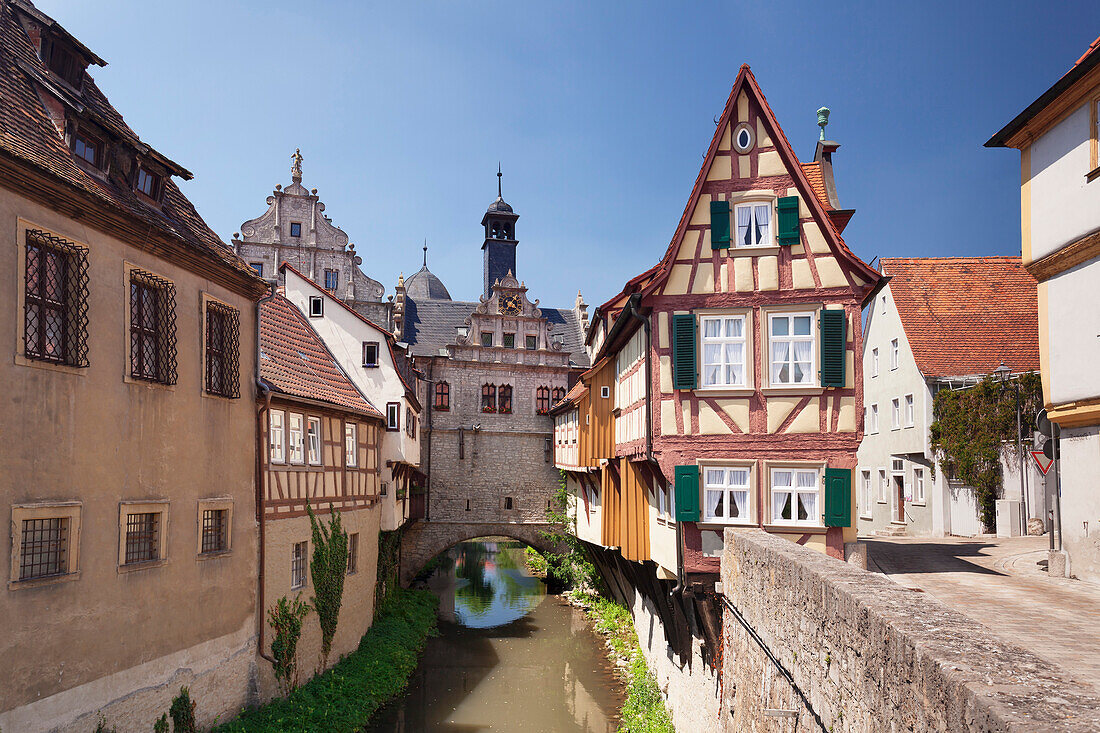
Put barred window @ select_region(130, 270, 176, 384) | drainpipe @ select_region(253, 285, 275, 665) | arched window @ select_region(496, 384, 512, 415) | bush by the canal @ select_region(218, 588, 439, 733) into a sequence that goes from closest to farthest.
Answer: barred window @ select_region(130, 270, 176, 384) → bush by the canal @ select_region(218, 588, 439, 733) → drainpipe @ select_region(253, 285, 275, 665) → arched window @ select_region(496, 384, 512, 415)

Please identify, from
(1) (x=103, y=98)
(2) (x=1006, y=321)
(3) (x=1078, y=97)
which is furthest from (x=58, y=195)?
(2) (x=1006, y=321)

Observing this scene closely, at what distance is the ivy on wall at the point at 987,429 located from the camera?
19625mm

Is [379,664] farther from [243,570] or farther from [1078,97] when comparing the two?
[1078,97]

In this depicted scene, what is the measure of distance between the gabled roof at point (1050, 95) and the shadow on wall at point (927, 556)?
21.6 feet

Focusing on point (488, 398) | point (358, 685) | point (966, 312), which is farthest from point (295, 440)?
point (966, 312)


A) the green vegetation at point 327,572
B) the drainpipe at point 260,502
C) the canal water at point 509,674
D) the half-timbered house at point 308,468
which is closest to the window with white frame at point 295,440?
the half-timbered house at point 308,468

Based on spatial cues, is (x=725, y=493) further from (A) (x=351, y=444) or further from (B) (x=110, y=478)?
(A) (x=351, y=444)

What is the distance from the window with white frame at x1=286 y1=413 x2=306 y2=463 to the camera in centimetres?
1438

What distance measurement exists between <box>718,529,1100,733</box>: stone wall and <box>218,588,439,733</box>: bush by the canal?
8018mm

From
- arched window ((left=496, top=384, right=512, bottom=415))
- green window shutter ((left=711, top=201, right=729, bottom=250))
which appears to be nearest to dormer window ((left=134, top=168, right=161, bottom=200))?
green window shutter ((left=711, top=201, right=729, bottom=250))

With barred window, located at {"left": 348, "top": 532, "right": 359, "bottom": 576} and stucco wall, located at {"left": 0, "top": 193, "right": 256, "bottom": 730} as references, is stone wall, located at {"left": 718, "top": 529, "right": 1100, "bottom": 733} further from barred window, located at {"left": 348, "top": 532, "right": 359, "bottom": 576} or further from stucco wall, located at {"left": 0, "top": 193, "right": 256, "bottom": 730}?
barred window, located at {"left": 348, "top": 532, "right": 359, "bottom": 576}

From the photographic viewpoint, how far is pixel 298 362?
17078 millimetres

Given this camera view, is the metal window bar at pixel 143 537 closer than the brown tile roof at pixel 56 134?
No

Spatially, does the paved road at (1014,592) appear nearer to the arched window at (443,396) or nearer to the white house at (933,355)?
the white house at (933,355)
